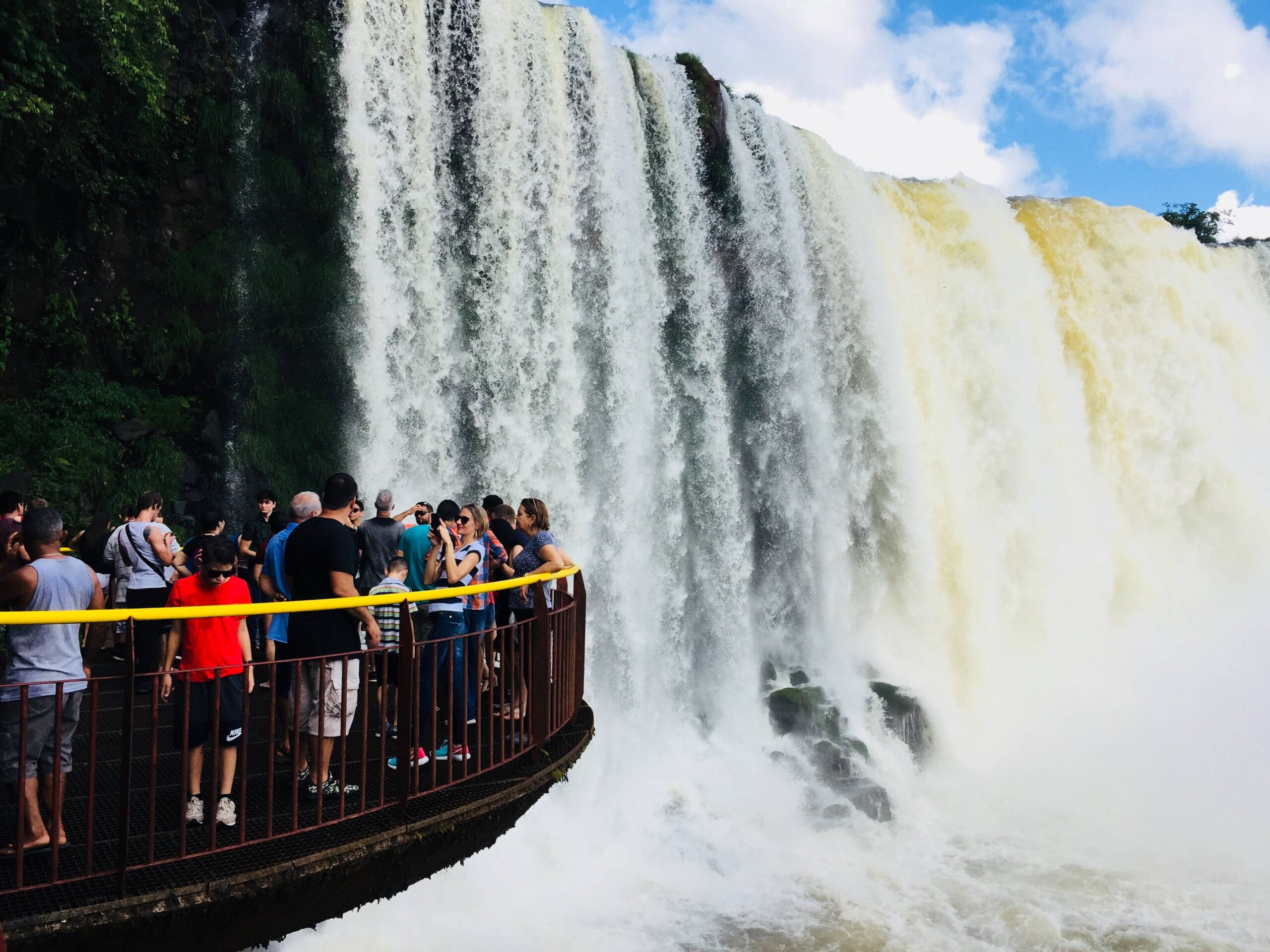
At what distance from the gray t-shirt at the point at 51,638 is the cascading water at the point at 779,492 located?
17.6 ft

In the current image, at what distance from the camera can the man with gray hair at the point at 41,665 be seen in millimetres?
3920

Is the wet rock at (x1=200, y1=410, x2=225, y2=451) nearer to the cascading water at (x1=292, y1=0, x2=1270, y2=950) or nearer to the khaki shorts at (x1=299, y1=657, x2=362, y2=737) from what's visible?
the cascading water at (x1=292, y1=0, x2=1270, y2=950)

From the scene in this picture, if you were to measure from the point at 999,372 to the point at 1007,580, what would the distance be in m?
3.87

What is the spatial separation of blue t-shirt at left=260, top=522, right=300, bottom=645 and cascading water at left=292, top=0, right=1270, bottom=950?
163 inches

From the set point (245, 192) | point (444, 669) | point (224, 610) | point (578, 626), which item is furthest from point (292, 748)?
point (245, 192)

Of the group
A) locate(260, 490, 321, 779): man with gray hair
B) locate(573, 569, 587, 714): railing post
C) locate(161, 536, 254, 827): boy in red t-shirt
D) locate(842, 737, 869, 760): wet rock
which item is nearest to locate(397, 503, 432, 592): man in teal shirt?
locate(260, 490, 321, 779): man with gray hair

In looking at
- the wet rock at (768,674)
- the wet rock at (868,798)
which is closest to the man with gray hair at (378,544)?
the wet rock at (868,798)

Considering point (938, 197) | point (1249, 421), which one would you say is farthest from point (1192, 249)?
point (938, 197)

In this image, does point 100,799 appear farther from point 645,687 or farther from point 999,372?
point 999,372

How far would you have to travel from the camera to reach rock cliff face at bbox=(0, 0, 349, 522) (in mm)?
13742

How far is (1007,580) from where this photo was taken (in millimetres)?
18328

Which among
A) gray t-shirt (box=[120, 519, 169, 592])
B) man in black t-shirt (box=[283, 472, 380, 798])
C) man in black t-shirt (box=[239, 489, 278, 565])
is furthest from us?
man in black t-shirt (box=[239, 489, 278, 565])

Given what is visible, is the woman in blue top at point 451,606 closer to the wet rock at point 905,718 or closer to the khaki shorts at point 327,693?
the khaki shorts at point 327,693

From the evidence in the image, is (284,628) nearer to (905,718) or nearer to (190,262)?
(190,262)
